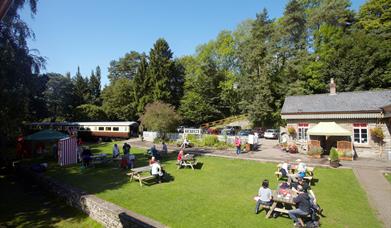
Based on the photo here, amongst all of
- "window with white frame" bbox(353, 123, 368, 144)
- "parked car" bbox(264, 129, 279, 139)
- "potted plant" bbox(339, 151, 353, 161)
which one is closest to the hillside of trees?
"parked car" bbox(264, 129, 279, 139)

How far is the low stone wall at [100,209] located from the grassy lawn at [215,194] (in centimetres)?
62

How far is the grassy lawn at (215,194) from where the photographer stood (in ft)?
29.3

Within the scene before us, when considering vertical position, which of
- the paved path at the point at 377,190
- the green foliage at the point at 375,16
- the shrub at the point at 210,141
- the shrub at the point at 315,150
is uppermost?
the green foliage at the point at 375,16

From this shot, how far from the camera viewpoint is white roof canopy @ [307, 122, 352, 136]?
64.3ft

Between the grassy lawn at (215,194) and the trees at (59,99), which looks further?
the trees at (59,99)

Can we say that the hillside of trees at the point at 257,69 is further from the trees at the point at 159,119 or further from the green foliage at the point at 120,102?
the trees at the point at 159,119

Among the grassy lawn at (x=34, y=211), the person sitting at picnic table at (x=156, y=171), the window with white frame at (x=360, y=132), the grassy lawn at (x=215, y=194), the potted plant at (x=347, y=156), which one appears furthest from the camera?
the window with white frame at (x=360, y=132)

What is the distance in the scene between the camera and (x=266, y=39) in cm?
4638

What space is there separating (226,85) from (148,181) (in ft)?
121

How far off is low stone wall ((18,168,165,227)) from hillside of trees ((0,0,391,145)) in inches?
253

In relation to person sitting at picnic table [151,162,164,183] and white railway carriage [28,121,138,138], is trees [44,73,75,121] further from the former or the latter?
person sitting at picnic table [151,162,164,183]

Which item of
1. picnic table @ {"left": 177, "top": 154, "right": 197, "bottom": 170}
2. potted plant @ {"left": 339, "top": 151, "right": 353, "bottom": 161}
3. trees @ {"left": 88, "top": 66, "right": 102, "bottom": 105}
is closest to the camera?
picnic table @ {"left": 177, "top": 154, "right": 197, "bottom": 170}

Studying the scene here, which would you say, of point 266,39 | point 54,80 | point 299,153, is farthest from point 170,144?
point 54,80

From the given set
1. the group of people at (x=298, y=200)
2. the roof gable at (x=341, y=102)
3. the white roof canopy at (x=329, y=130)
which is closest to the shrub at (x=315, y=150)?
the white roof canopy at (x=329, y=130)
